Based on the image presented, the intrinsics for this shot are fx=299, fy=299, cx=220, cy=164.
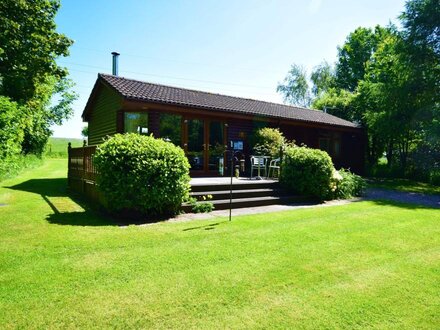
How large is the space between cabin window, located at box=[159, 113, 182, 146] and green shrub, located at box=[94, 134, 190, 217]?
14.3 ft

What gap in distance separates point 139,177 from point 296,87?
128ft

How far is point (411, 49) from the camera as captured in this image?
639 inches

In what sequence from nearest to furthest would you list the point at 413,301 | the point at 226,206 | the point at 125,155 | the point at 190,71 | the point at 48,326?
the point at 48,326 → the point at 413,301 → the point at 125,155 → the point at 226,206 → the point at 190,71

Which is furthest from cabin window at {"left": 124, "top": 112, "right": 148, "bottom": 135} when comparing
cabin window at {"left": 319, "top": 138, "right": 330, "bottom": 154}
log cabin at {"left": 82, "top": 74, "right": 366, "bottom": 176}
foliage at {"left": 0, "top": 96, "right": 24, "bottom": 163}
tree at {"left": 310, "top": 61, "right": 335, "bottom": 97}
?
tree at {"left": 310, "top": 61, "right": 335, "bottom": 97}

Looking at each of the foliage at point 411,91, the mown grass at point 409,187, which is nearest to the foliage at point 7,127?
the mown grass at point 409,187

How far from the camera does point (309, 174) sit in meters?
9.32

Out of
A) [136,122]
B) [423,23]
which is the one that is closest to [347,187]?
[136,122]

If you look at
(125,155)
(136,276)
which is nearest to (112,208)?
(125,155)

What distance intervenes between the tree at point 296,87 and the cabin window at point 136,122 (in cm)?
3441

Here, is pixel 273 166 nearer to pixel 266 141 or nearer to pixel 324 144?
pixel 266 141

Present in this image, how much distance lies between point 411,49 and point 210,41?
11.0 meters

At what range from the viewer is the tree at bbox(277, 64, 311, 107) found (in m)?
41.3

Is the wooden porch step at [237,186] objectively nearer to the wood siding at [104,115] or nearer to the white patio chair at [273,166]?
the white patio chair at [273,166]

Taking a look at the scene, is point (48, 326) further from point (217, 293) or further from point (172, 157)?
point (172, 157)
